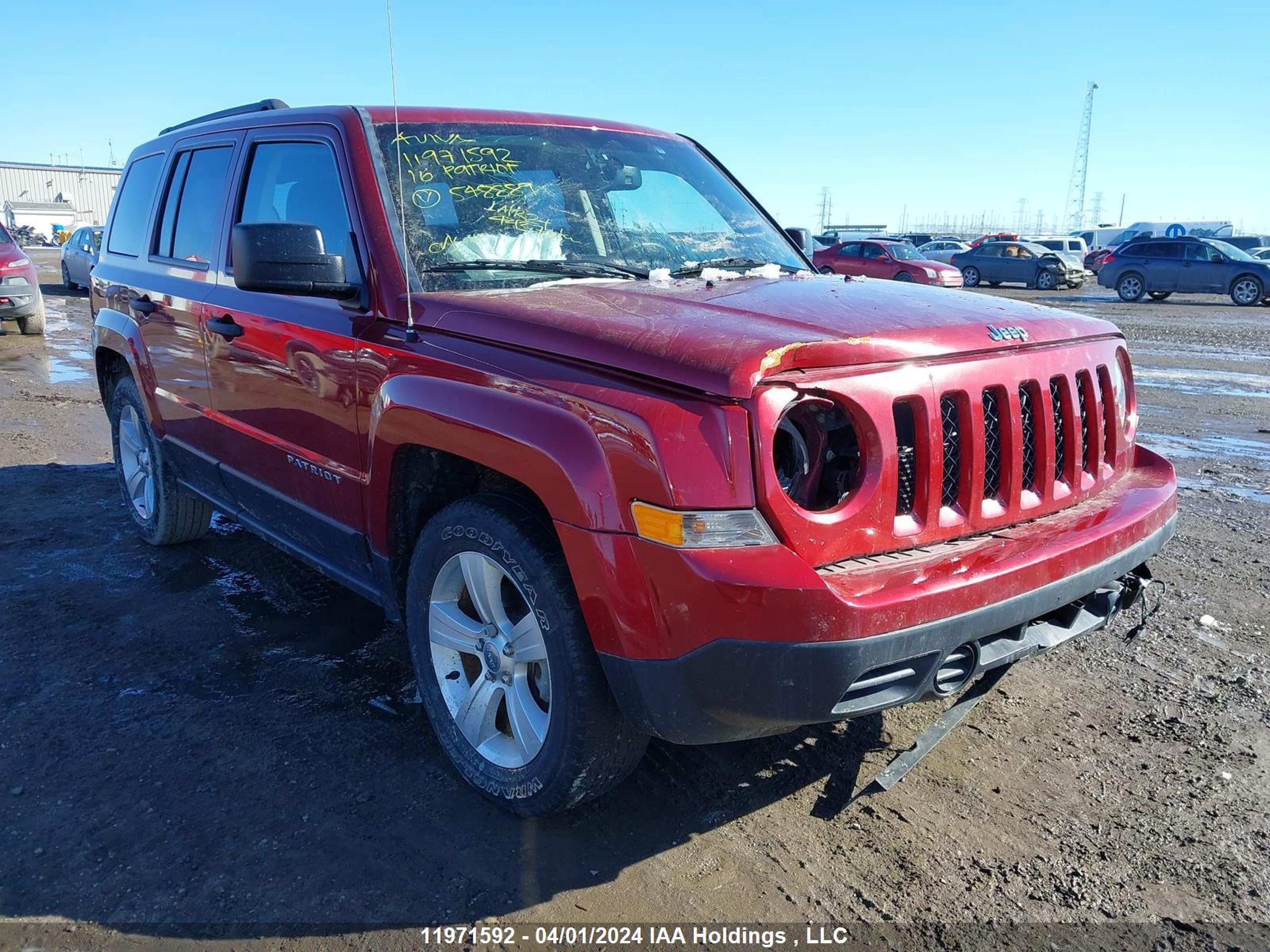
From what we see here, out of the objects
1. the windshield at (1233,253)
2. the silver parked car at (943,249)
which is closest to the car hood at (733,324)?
the windshield at (1233,253)

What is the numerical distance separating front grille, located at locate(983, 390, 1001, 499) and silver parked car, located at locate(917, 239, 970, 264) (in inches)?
1280

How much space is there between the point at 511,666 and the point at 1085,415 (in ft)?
6.31

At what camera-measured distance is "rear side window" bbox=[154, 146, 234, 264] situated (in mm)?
4129

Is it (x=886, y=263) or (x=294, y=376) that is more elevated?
(x=886, y=263)

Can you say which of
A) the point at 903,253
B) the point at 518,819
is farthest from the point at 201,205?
the point at 903,253

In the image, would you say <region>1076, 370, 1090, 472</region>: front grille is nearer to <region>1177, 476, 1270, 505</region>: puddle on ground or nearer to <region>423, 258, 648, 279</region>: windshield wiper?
<region>423, 258, 648, 279</region>: windshield wiper

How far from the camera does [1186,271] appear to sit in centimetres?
2389

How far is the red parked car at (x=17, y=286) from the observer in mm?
13641

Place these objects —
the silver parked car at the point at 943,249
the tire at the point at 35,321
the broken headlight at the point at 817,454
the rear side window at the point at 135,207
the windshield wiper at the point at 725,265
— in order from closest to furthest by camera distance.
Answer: the broken headlight at the point at 817,454 < the windshield wiper at the point at 725,265 < the rear side window at the point at 135,207 < the tire at the point at 35,321 < the silver parked car at the point at 943,249

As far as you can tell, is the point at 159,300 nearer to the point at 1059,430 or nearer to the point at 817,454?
A: the point at 817,454

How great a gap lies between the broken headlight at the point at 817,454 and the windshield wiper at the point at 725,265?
46.2 inches

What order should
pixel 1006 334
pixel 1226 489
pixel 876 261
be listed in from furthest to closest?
1. pixel 876 261
2. pixel 1226 489
3. pixel 1006 334

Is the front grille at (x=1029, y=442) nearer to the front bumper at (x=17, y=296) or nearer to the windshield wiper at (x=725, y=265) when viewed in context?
the windshield wiper at (x=725, y=265)

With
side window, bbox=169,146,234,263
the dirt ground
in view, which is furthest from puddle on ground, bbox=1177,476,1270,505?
side window, bbox=169,146,234,263
